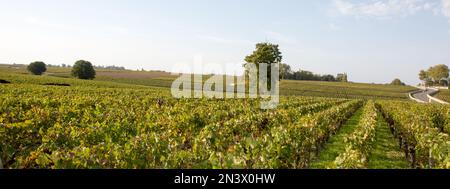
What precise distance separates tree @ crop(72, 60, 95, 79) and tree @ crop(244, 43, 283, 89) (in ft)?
137

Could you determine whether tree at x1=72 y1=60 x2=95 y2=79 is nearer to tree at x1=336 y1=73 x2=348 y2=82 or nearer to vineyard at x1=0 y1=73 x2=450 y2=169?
vineyard at x1=0 y1=73 x2=450 y2=169

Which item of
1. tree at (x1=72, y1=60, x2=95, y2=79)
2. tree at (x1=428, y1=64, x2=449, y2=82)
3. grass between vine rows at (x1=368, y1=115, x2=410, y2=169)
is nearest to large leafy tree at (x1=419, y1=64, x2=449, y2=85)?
tree at (x1=428, y1=64, x2=449, y2=82)

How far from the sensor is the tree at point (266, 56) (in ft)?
192

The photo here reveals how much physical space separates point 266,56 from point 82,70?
4563cm

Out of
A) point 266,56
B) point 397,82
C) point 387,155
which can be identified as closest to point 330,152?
point 387,155

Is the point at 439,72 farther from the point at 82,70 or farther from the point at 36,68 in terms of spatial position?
the point at 36,68

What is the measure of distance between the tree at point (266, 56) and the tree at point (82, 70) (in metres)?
41.6

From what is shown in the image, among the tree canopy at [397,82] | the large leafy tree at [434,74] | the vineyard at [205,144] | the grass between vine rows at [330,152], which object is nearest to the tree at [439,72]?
the large leafy tree at [434,74]

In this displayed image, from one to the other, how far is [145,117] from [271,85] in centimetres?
4159

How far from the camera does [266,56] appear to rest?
5881cm

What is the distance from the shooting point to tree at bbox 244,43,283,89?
192ft

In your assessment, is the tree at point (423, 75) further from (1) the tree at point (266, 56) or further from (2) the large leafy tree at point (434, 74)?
(1) the tree at point (266, 56)
